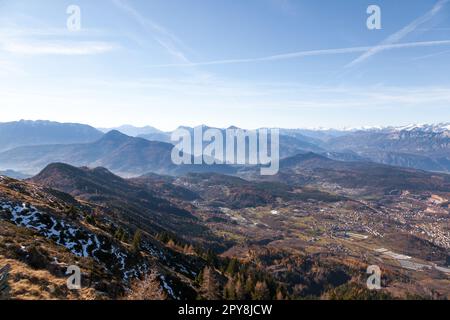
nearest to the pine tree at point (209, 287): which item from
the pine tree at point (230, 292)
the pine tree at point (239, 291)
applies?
the pine tree at point (230, 292)

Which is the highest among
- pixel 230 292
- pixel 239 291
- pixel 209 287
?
pixel 230 292

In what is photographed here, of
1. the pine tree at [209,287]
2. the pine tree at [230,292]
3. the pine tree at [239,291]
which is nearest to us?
the pine tree at [230,292]

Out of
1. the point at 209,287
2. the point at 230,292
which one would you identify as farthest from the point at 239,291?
the point at 209,287

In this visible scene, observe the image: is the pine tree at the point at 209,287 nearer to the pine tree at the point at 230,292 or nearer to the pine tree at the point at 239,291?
the pine tree at the point at 230,292

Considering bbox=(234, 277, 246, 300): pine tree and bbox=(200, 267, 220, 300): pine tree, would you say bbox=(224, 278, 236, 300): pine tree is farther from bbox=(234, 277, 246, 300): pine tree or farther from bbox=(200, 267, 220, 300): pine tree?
bbox=(200, 267, 220, 300): pine tree

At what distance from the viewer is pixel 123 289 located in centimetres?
5309

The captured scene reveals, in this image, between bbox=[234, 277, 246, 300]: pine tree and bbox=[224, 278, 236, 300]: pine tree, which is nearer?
bbox=[224, 278, 236, 300]: pine tree

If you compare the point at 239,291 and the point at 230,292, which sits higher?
the point at 230,292

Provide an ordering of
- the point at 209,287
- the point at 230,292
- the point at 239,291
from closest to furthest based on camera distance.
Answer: the point at 230,292 → the point at 239,291 → the point at 209,287

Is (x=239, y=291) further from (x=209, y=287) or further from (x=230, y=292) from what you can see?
(x=209, y=287)

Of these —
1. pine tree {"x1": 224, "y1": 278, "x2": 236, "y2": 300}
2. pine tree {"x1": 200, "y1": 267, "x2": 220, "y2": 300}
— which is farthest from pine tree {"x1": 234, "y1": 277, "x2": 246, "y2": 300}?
pine tree {"x1": 200, "y1": 267, "x2": 220, "y2": 300}

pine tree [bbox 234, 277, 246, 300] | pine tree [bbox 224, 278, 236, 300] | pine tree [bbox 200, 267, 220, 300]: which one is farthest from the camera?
pine tree [bbox 234, 277, 246, 300]
